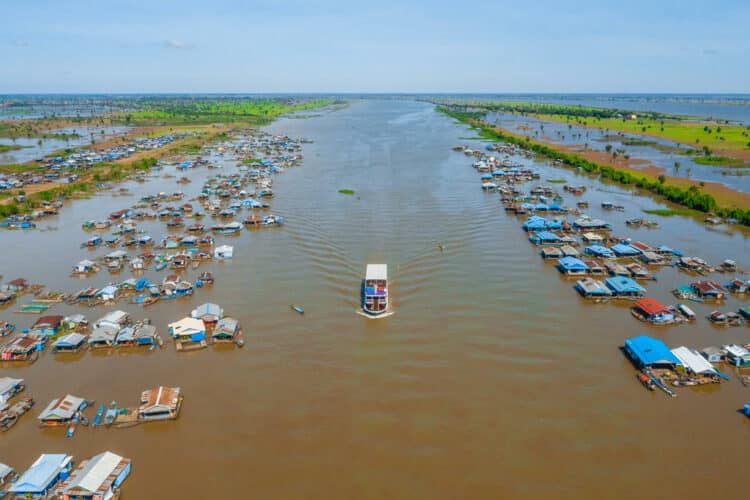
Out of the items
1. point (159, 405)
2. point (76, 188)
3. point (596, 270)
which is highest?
point (76, 188)

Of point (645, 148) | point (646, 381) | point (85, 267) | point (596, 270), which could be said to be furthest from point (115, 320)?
point (645, 148)

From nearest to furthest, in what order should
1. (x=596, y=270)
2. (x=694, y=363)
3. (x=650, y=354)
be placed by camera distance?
(x=694, y=363) → (x=650, y=354) → (x=596, y=270)

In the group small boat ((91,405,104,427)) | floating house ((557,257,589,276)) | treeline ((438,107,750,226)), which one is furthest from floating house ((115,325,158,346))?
treeline ((438,107,750,226))

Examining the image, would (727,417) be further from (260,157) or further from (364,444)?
(260,157)

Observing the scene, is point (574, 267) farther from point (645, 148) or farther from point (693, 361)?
point (645, 148)

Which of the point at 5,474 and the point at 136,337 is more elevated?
the point at 136,337

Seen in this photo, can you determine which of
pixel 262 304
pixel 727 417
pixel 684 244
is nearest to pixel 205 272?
pixel 262 304
